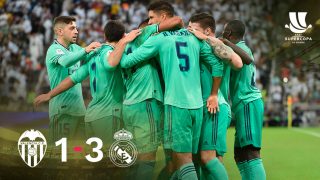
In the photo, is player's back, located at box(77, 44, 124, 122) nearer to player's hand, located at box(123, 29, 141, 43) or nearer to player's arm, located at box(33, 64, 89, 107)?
player's arm, located at box(33, 64, 89, 107)

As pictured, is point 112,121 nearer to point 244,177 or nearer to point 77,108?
point 77,108

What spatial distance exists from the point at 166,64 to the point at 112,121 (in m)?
0.58

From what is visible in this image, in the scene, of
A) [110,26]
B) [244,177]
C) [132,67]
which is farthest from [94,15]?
[244,177]

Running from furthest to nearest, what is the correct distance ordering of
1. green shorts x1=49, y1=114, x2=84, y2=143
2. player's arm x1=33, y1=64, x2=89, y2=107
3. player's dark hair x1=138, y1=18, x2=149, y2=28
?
1. green shorts x1=49, y1=114, x2=84, y2=143
2. player's arm x1=33, y1=64, x2=89, y2=107
3. player's dark hair x1=138, y1=18, x2=149, y2=28

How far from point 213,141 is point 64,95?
1010mm

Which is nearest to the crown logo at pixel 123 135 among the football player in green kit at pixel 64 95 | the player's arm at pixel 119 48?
the football player in green kit at pixel 64 95

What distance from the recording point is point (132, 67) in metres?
3.96

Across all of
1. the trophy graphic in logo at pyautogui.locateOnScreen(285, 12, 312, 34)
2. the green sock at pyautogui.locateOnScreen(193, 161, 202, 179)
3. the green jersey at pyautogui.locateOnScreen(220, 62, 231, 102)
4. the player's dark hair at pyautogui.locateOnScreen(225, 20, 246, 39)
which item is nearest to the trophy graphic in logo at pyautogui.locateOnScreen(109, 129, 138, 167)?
the green sock at pyautogui.locateOnScreen(193, 161, 202, 179)

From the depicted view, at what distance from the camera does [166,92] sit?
3883mm

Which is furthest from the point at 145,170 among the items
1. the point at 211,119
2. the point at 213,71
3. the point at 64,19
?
the point at 64,19

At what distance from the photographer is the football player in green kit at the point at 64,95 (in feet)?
13.9

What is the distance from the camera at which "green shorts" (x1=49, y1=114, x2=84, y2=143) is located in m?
4.27

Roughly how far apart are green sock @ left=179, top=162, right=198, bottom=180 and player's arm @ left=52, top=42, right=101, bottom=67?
0.91 m

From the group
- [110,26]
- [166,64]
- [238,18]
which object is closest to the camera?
[166,64]
